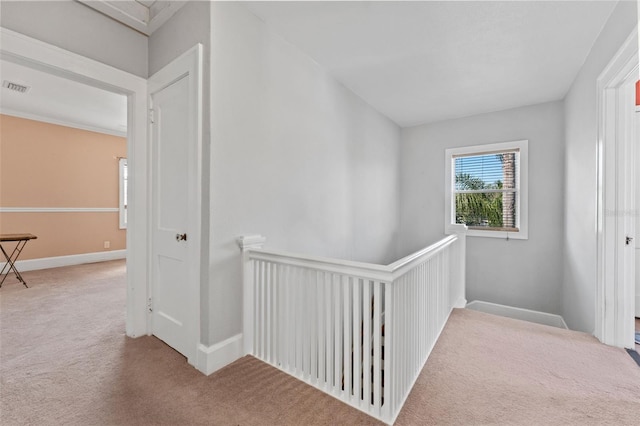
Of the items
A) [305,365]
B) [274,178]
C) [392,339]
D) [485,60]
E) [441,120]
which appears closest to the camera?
[392,339]

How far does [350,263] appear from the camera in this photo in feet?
4.84

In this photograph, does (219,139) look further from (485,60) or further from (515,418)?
(485,60)

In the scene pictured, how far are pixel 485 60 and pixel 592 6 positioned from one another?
77 cm

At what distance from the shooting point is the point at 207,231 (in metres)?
1.77

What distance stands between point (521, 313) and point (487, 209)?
4.93 ft

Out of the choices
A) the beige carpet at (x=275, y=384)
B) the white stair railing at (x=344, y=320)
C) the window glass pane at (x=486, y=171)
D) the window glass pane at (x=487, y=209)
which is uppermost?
the window glass pane at (x=486, y=171)

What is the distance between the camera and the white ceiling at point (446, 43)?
1.95m

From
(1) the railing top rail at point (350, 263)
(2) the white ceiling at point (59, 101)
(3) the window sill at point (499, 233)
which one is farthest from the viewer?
(3) the window sill at point (499, 233)

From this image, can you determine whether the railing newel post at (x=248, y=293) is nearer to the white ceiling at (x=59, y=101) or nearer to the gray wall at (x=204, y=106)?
the gray wall at (x=204, y=106)

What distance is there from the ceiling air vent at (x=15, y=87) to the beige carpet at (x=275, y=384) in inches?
115

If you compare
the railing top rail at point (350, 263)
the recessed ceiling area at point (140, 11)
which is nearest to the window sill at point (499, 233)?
the railing top rail at point (350, 263)

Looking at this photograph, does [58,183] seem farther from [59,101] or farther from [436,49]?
[436,49]

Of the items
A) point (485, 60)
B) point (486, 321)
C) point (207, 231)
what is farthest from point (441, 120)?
point (207, 231)

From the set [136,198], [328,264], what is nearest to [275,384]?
[328,264]
